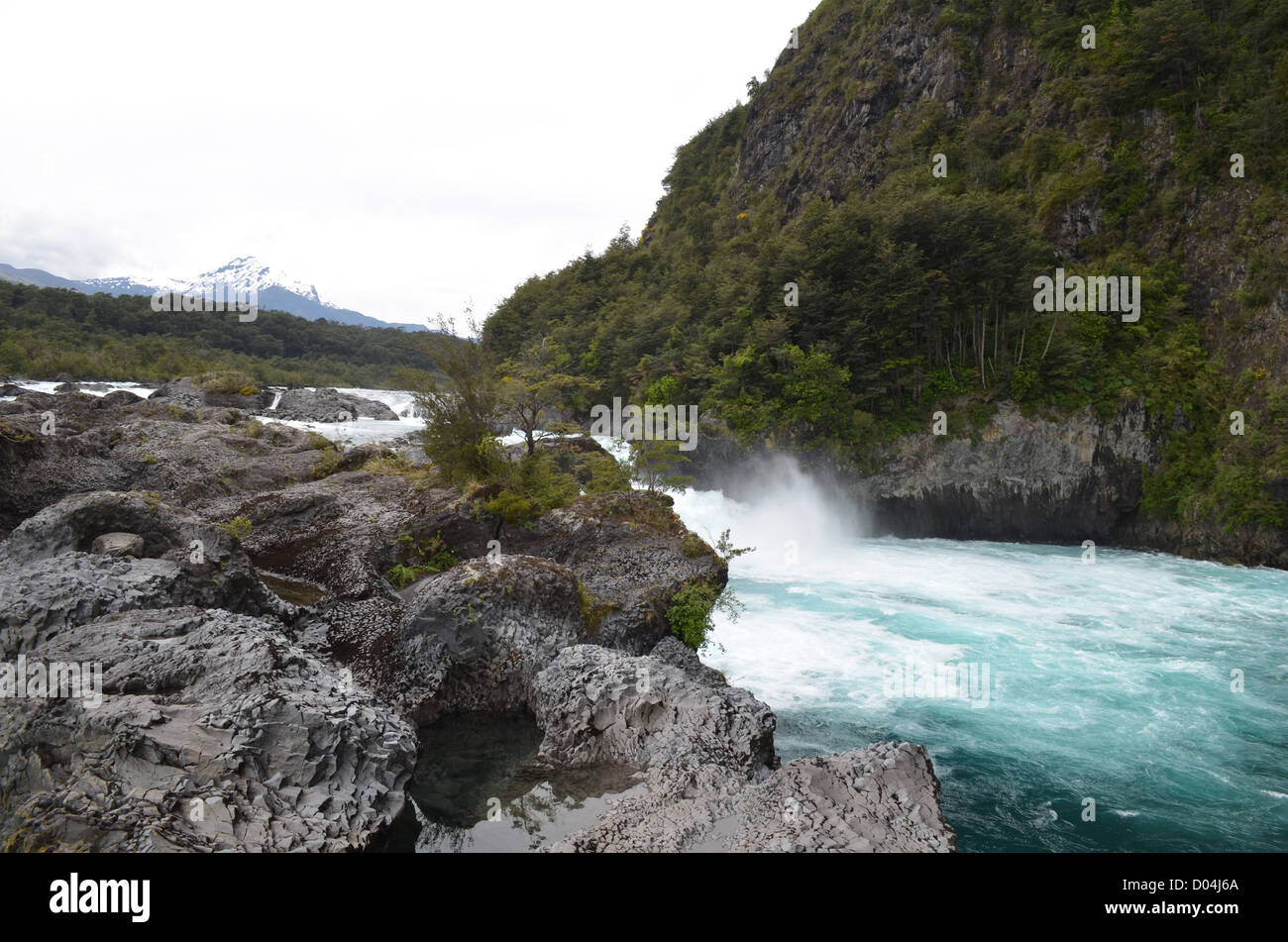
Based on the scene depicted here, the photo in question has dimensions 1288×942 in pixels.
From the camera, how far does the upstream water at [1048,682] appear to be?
8281 mm

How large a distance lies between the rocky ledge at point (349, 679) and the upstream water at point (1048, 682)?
248cm

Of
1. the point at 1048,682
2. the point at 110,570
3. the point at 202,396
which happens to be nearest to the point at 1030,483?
the point at 1048,682

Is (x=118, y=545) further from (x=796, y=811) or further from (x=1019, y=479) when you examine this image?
(x=1019, y=479)

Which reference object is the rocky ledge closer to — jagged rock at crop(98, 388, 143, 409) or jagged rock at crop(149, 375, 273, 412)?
jagged rock at crop(98, 388, 143, 409)

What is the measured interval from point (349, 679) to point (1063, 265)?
31.8m

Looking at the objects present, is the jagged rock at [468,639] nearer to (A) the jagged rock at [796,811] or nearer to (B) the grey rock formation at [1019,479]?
(A) the jagged rock at [796,811]

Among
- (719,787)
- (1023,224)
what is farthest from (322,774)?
(1023,224)

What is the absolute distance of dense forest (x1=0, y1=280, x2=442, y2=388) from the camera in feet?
171

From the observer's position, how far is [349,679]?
8.62 meters

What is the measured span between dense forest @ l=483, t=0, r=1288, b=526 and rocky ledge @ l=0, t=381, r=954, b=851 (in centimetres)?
1554

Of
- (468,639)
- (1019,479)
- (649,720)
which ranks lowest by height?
(649,720)

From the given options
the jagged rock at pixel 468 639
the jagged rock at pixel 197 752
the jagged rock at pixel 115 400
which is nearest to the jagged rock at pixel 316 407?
the jagged rock at pixel 115 400

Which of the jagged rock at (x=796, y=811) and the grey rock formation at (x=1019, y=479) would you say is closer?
the jagged rock at (x=796, y=811)

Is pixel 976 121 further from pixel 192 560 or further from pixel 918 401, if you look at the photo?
pixel 192 560
